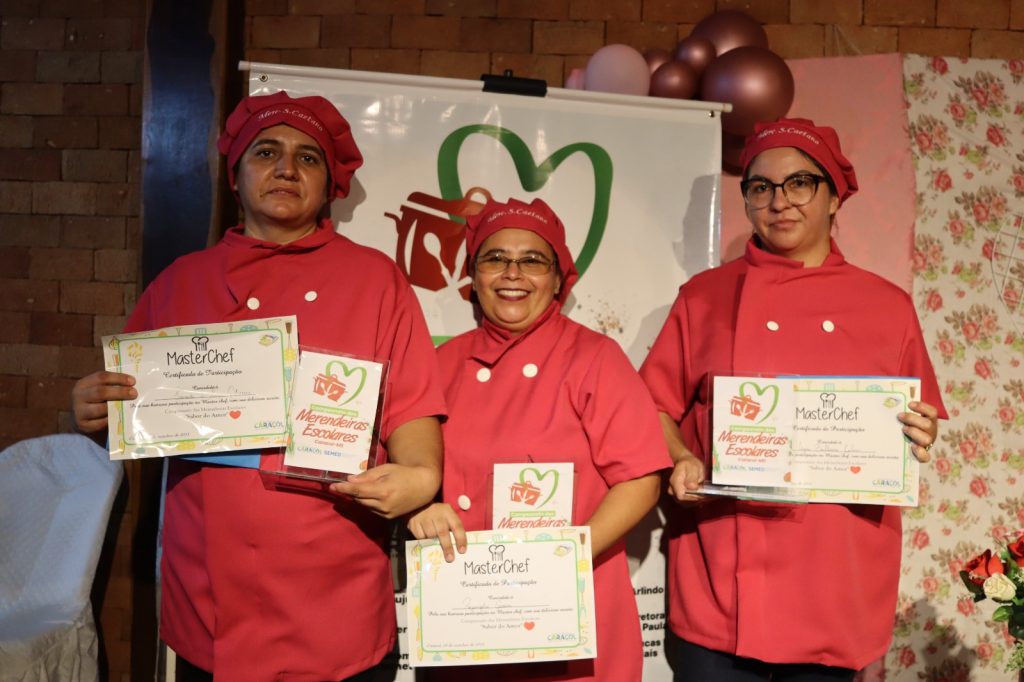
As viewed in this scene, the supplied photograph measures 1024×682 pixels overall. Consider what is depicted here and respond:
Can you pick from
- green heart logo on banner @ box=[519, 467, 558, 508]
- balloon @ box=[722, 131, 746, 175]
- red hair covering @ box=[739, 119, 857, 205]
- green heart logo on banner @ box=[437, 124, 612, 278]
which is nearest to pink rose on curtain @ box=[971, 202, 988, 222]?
balloon @ box=[722, 131, 746, 175]

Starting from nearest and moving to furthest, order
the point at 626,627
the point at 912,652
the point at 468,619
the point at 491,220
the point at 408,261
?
the point at 468,619, the point at 626,627, the point at 491,220, the point at 408,261, the point at 912,652

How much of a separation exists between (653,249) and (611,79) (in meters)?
0.60

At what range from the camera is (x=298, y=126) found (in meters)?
2.11

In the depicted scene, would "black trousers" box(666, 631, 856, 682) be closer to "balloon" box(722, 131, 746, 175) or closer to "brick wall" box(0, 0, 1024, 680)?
"balloon" box(722, 131, 746, 175)

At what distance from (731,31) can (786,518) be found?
5.77ft

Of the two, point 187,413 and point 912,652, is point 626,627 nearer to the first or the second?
point 187,413

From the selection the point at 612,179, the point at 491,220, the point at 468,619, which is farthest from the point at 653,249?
the point at 468,619

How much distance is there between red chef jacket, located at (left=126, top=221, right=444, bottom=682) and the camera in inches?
74.4

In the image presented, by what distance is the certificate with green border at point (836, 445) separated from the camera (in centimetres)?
197

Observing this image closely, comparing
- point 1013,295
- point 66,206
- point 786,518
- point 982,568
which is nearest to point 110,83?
point 66,206

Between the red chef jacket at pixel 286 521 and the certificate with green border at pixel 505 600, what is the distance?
201 millimetres

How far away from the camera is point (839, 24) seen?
10.5ft

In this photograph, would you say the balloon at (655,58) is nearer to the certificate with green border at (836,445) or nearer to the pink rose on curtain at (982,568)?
the certificate with green border at (836,445)

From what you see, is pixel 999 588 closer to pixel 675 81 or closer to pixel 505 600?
pixel 505 600
